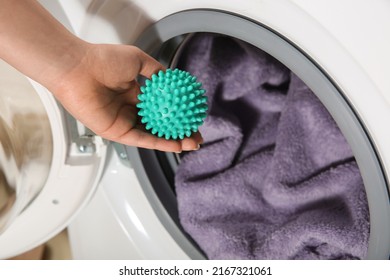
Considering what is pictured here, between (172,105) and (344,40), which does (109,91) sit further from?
(344,40)

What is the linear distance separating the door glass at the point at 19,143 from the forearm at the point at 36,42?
0.09m

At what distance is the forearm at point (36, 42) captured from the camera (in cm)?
47

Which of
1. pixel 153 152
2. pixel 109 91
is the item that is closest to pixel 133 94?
pixel 109 91

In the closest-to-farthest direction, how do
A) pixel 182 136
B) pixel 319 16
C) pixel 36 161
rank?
1. pixel 319 16
2. pixel 182 136
3. pixel 36 161

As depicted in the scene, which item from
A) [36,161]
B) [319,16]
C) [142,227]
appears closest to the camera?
[319,16]

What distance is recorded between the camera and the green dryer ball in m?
0.49

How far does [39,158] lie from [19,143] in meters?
0.03

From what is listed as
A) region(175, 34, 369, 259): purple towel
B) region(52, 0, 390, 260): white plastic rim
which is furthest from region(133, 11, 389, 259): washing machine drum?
region(52, 0, 390, 260): white plastic rim

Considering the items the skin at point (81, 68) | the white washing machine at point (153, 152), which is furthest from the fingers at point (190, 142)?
the white washing machine at point (153, 152)

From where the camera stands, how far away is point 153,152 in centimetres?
69
